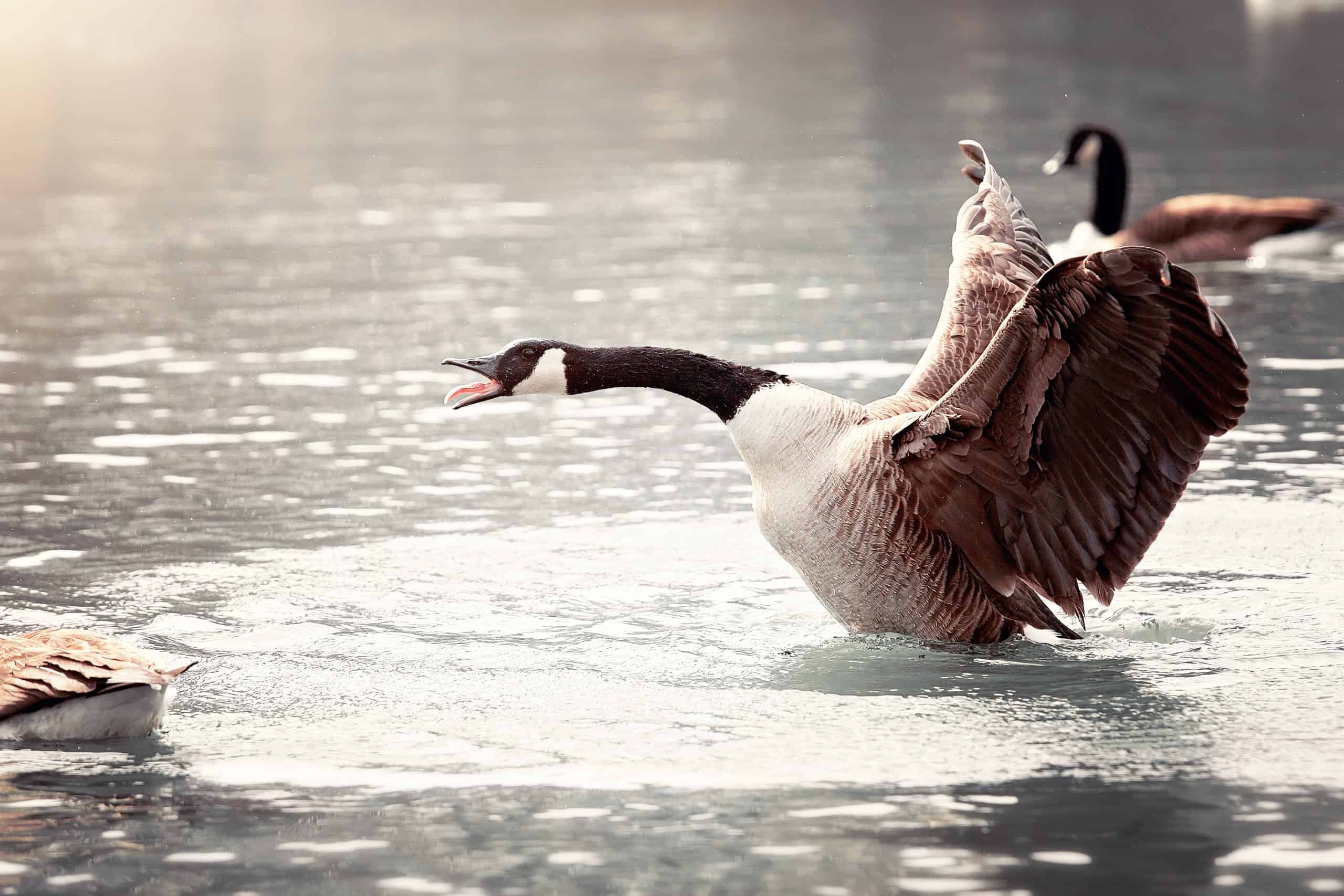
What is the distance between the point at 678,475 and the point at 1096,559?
329 centimetres

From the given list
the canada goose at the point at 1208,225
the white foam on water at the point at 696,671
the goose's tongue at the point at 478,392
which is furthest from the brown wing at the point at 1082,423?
the canada goose at the point at 1208,225

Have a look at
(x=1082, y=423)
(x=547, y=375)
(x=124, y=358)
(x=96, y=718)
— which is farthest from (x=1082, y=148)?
(x=96, y=718)

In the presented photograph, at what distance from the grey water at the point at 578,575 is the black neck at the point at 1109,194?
1043mm

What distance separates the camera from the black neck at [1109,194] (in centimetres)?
1600

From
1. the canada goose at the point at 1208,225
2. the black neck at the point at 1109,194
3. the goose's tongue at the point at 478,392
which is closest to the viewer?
the goose's tongue at the point at 478,392

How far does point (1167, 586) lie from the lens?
24.5ft

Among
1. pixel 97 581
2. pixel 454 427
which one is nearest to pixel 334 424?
pixel 454 427

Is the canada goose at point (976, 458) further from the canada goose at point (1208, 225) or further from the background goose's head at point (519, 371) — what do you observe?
the canada goose at point (1208, 225)

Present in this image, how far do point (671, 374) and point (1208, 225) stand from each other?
33.5 feet

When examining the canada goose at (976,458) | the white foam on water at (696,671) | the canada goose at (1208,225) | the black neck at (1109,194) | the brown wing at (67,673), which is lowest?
the white foam on water at (696,671)

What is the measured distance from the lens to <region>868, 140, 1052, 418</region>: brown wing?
284 inches

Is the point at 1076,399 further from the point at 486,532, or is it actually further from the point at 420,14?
the point at 420,14

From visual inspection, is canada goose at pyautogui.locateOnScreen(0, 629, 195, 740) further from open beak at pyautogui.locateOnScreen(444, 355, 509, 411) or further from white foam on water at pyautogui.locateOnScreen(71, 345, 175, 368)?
white foam on water at pyautogui.locateOnScreen(71, 345, 175, 368)

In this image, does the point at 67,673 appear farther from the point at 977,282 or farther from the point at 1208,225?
the point at 1208,225
